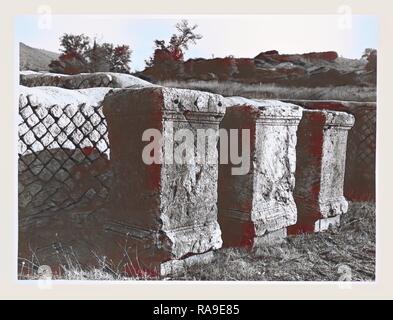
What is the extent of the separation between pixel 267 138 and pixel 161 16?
3.77 feet

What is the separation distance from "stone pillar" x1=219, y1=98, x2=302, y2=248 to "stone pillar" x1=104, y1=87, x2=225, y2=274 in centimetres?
27

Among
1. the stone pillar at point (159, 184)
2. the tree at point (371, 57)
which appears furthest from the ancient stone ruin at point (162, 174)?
the tree at point (371, 57)

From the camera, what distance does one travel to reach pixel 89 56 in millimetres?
3686

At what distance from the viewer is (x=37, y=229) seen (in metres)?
3.61

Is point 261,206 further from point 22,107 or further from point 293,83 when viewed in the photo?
point 22,107

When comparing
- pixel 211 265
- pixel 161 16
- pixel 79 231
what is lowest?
pixel 211 265

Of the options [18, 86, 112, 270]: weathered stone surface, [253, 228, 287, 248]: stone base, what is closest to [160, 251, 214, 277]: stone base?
[253, 228, 287, 248]: stone base

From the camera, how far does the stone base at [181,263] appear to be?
3.26m

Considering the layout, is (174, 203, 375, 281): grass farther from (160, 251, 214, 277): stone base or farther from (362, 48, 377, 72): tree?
(362, 48, 377, 72): tree

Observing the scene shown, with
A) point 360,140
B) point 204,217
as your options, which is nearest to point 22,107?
point 204,217

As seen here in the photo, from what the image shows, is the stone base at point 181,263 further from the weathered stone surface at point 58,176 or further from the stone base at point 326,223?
the stone base at point 326,223

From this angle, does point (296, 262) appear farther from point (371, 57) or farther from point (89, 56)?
point (89, 56)

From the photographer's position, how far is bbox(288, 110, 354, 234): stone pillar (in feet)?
13.6

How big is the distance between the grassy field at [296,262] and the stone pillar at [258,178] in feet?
0.41
